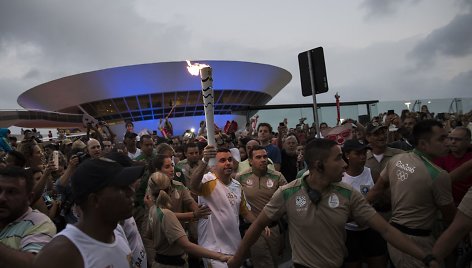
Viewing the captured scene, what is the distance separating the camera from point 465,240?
14.8ft

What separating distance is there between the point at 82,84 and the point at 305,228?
39.6 metres

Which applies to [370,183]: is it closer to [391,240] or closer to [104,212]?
[391,240]

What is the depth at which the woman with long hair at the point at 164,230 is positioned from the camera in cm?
379

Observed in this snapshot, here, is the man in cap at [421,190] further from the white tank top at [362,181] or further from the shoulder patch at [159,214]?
the shoulder patch at [159,214]

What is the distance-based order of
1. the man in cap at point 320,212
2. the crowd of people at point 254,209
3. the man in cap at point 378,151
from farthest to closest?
1. the man in cap at point 378,151
2. the man in cap at point 320,212
3. the crowd of people at point 254,209

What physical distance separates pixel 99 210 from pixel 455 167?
4529mm

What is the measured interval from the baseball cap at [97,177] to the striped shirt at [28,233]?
1.95ft

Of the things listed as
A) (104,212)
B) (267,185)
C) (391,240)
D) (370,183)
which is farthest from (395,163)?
(104,212)

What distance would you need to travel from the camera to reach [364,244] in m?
4.53

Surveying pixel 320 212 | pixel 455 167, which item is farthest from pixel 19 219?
pixel 455 167

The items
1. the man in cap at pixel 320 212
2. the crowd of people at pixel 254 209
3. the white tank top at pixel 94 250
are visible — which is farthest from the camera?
the man in cap at pixel 320 212

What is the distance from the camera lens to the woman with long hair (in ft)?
12.5

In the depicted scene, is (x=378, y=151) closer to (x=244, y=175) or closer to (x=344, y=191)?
(x=244, y=175)

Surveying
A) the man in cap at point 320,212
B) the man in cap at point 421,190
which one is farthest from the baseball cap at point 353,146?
the man in cap at point 320,212
